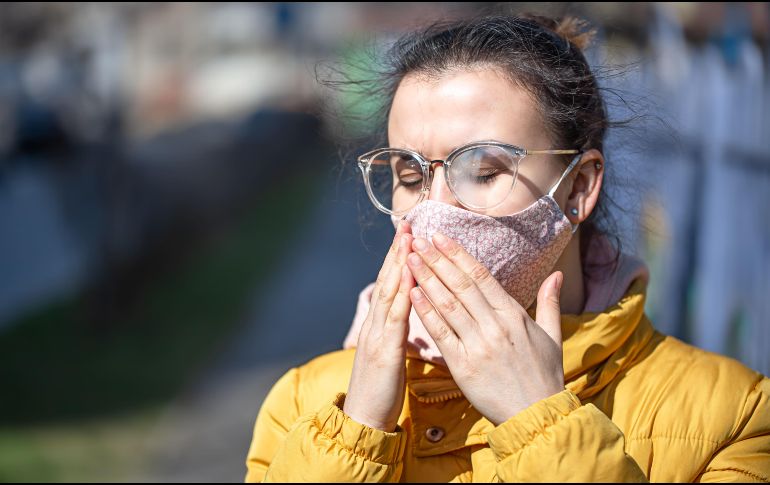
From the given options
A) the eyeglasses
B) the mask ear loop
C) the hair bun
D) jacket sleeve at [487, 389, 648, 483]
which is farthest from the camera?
the hair bun

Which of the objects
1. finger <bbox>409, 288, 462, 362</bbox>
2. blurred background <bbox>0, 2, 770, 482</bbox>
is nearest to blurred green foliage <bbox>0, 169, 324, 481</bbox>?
blurred background <bbox>0, 2, 770, 482</bbox>

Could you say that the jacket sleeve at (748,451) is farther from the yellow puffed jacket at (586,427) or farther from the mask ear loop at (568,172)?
the mask ear loop at (568,172)

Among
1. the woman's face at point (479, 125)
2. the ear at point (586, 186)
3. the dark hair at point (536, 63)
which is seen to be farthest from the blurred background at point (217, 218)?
the woman's face at point (479, 125)

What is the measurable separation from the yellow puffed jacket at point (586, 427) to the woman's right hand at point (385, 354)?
0.13 feet

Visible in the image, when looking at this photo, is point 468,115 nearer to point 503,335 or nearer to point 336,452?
point 503,335

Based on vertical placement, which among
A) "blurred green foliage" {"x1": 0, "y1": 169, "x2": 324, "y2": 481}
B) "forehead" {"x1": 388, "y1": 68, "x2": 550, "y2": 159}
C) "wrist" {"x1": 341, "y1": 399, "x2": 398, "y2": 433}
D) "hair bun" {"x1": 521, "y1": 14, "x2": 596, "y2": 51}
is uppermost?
"hair bun" {"x1": 521, "y1": 14, "x2": 596, "y2": 51}

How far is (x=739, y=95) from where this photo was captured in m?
3.94

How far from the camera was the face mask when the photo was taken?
1887mm

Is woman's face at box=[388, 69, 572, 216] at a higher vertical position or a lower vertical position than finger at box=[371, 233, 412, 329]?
higher

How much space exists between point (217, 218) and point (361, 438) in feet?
48.6

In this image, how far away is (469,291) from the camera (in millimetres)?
1706

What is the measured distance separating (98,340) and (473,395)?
7.69 meters

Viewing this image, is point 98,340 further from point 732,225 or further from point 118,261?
point 732,225

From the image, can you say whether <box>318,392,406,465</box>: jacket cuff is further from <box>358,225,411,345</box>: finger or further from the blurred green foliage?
the blurred green foliage
